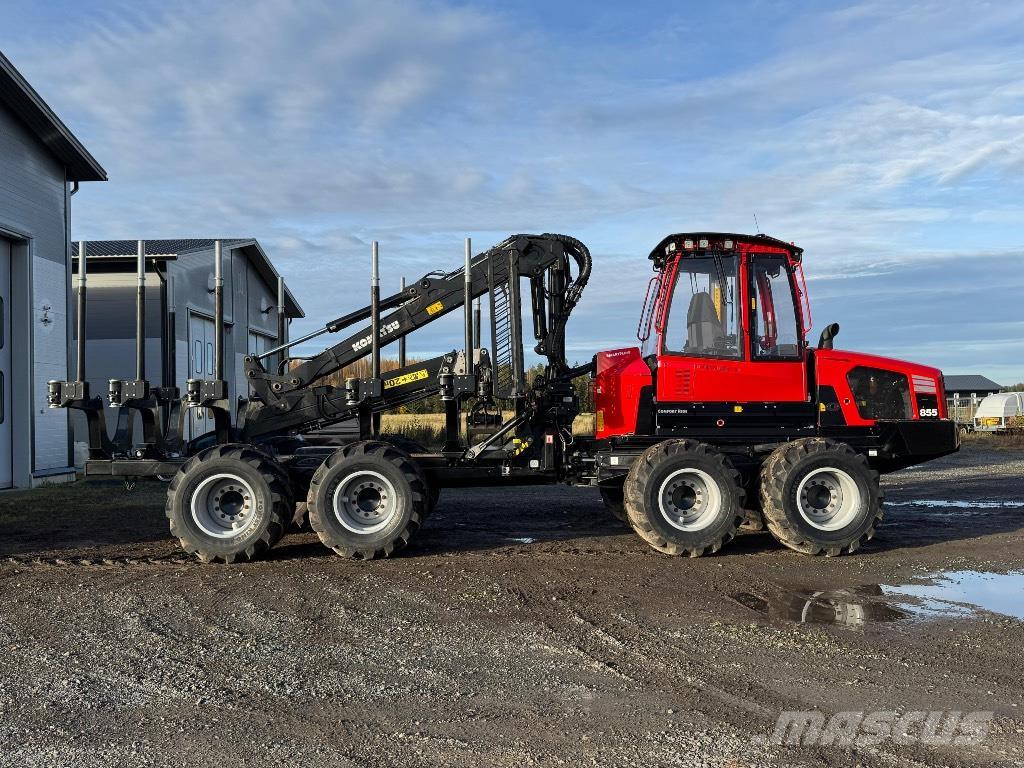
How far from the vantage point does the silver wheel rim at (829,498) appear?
10.1 meters

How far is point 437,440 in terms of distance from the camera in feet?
38.2

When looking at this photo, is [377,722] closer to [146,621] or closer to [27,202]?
[146,621]

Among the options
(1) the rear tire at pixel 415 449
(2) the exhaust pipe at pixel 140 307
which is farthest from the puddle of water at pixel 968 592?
(2) the exhaust pipe at pixel 140 307

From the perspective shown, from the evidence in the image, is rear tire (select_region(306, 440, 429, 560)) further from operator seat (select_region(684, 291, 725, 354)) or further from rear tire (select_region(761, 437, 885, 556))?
rear tire (select_region(761, 437, 885, 556))

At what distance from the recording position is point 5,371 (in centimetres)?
1827

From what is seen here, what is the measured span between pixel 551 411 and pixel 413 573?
2.84 meters

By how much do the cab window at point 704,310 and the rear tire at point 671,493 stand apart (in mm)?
1211

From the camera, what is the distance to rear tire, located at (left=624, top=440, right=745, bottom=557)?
986 centimetres

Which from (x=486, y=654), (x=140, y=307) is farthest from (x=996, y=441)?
(x=486, y=654)

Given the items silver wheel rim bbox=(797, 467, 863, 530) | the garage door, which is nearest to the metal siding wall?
the garage door

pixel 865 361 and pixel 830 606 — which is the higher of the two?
pixel 865 361

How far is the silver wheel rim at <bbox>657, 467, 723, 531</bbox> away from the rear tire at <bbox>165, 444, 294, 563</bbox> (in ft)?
13.4

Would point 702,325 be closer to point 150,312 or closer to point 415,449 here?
point 415,449

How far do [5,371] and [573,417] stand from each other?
42.4 feet
